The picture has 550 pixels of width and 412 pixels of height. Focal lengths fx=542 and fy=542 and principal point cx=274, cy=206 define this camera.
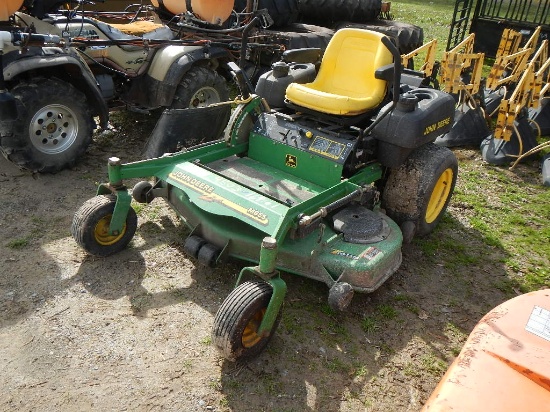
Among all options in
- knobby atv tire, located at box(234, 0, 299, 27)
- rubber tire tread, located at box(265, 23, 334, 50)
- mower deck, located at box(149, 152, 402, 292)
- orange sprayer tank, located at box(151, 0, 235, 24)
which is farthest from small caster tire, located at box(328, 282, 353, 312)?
knobby atv tire, located at box(234, 0, 299, 27)

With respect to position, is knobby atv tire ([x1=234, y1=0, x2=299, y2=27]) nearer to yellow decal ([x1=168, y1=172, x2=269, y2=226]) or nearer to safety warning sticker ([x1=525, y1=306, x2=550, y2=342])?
yellow decal ([x1=168, y1=172, x2=269, y2=226])

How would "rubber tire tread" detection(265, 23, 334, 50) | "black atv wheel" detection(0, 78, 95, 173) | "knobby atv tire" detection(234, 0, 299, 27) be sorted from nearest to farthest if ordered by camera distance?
"black atv wheel" detection(0, 78, 95, 173) → "rubber tire tread" detection(265, 23, 334, 50) → "knobby atv tire" detection(234, 0, 299, 27)

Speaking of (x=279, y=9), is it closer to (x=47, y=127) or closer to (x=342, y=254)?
(x=47, y=127)

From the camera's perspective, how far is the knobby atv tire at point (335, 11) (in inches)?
341

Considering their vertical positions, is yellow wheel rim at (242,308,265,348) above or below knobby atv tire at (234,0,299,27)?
below

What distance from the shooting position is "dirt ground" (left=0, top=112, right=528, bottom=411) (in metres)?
2.67

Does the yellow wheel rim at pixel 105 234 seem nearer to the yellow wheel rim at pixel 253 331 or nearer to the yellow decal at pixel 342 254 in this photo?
the yellow wheel rim at pixel 253 331

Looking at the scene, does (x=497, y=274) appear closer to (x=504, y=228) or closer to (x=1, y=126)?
(x=504, y=228)

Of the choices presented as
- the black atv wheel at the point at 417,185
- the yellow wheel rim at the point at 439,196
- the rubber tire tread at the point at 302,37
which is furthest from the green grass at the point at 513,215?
the rubber tire tread at the point at 302,37

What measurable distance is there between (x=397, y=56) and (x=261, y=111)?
3.81 feet

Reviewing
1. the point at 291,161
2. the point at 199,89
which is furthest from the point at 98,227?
the point at 199,89

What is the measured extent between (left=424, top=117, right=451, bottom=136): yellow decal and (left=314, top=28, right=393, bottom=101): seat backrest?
1.46 feet

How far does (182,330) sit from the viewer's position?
3049mm

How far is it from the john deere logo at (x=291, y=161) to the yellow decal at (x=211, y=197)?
0.78 meters
